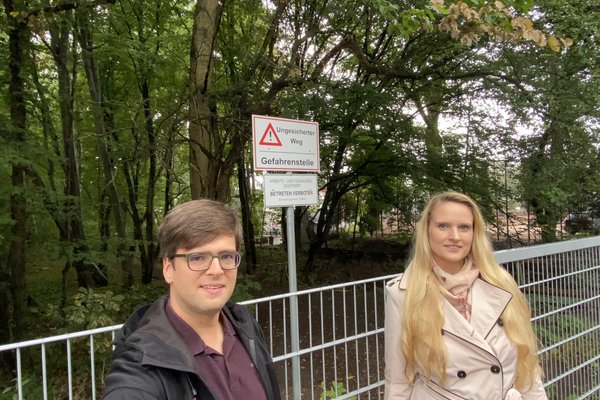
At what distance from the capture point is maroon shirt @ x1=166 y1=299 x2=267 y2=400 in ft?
4.57

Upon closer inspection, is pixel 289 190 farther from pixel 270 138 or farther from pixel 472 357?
pixel 472 357

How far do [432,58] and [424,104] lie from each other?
114 centimetres

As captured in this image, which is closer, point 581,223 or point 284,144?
point 284,144

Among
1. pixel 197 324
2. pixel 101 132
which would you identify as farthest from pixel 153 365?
pixel 101 132

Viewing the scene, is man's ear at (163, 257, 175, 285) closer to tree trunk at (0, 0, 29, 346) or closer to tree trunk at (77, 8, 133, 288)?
tree trunk at (0, 0, 29, 346)

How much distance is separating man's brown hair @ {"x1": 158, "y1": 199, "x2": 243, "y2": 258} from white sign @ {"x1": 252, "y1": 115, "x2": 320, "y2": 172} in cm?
159

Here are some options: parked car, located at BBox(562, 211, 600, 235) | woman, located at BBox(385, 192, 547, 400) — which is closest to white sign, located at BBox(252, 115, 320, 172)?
woman, located at BBox(385, 192, 547, 400)

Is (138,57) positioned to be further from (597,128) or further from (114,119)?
(597,128)

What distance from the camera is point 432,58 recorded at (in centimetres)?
807

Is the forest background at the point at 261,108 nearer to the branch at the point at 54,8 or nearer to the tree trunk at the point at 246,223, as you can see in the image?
the branch at the point at 54,8

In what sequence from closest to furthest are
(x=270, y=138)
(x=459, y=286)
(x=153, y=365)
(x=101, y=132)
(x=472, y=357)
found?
(x=153, y=365) < (x=472, y=357) < (x=459, y=286) < (x=270, y=138) < (x=101, y=132)

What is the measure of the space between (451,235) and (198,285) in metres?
1.31

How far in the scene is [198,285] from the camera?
57.7 inches

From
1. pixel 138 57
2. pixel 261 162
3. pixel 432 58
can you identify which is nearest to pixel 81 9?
Answer: pixel 138 57
